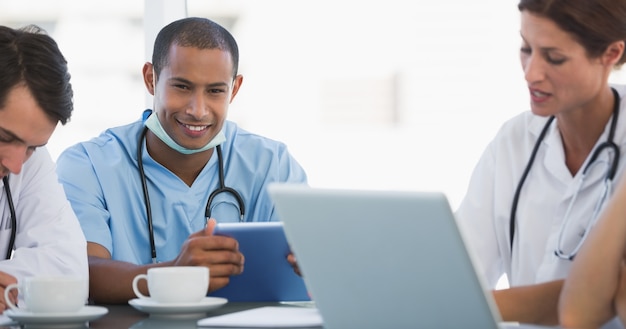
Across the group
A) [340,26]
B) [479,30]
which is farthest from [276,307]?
[340,26]

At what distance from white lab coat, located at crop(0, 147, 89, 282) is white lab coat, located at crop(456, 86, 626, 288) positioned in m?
0.80

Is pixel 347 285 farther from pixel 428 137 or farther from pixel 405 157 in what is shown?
pixel 428 137

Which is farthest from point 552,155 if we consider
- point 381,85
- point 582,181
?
point 381,85

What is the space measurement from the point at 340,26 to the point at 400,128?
240 centimetres

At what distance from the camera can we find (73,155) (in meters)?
2.29

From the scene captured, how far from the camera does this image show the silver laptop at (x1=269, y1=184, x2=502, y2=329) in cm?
103

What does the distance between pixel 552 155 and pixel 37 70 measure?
1.03 meters

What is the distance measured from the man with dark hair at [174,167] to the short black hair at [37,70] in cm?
47

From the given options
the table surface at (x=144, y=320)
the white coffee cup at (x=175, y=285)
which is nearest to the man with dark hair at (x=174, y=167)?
the table surface at (x=144, y=320)

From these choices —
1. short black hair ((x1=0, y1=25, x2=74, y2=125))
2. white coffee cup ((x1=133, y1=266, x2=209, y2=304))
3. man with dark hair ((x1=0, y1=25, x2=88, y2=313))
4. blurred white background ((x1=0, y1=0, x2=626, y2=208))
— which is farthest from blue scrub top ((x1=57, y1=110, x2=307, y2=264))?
blurred white background ((x1=0, y1=0, x2=626, y2=208))

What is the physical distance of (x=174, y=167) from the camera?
2338mm

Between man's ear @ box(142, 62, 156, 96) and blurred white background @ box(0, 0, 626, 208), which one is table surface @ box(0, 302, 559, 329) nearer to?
man's ear @ box(142, 62, 156, 96)

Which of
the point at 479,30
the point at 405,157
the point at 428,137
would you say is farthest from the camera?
the point at 428,137

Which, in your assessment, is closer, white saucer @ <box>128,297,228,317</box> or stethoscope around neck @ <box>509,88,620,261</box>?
white saucer @ <box>128,297,228,317</box>
